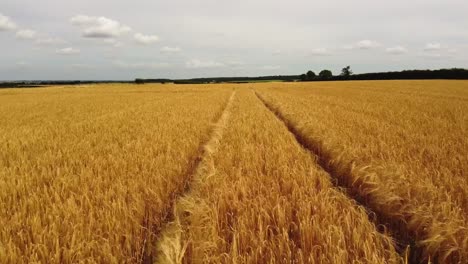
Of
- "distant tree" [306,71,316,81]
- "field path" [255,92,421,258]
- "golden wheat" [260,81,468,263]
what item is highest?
"distant tree" [306,71,316,81]

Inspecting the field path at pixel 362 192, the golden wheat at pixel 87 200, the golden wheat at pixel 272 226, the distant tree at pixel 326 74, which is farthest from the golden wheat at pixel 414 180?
the distant tree at pixel 326 74

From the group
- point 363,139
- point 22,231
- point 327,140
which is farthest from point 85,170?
point 363,139

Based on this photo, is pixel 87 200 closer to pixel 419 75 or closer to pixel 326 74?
pixel 419 75

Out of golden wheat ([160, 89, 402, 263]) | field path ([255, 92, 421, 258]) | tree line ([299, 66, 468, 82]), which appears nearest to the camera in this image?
golden wheat ([160, 89, 402, 263])

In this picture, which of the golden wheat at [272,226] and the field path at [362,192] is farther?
the field path at [362,192]

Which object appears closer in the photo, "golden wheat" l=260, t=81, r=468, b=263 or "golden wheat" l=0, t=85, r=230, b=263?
"golden wheat" l=0, t=85, r=230, b=263

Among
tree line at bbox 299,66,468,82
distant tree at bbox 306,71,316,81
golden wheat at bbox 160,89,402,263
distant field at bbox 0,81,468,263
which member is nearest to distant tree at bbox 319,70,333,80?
distant tree at bbox 306,71,316,81

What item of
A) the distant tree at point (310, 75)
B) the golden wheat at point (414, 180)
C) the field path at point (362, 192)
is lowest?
the field path at point (362, 192)

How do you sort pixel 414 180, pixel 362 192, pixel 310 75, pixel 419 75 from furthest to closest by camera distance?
pixel 310 75 < pixel 419 75 < pixel 362 192 < pixel 414 180

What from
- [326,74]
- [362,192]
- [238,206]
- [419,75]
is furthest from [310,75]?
[238,206]

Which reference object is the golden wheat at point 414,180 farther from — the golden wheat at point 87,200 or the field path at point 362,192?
the golden wheat at point 87,200

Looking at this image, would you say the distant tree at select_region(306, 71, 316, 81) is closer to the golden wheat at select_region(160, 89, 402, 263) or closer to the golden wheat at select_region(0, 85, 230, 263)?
the golden wheat at select_region(0, 85, 230, 263)

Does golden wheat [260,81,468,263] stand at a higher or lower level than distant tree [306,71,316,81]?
lower

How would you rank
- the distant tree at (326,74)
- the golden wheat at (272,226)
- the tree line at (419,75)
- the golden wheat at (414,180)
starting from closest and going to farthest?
the golden wheat at (272,226), the golden wheat at (414,180), the tree line at (419,75), the distant tree at (326,74)
